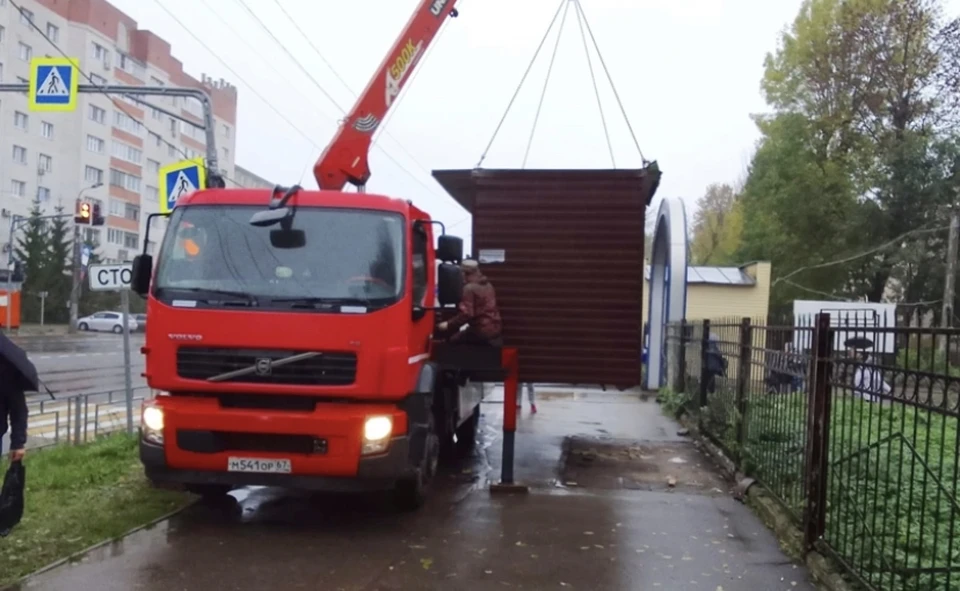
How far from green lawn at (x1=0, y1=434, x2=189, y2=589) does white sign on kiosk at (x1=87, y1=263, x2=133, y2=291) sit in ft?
5.86

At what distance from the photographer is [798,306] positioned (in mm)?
21422

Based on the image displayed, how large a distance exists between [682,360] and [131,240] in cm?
6317

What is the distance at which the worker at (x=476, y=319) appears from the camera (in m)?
9.41

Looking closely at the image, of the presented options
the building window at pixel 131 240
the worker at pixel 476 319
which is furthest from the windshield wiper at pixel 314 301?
the building window at pixel 131 240

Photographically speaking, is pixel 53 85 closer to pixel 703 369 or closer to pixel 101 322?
pixel 703 369

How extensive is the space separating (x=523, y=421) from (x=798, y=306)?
870 cm

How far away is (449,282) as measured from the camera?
819cm

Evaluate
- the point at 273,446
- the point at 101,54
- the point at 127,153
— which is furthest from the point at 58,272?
the point at 273,446

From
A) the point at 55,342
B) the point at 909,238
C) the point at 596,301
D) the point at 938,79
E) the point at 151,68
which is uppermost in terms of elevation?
the point at 151,68

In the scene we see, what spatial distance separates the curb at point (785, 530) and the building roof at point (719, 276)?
2181 centimetres

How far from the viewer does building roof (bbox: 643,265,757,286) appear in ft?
107

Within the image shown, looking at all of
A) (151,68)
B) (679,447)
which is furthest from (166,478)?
(151,68)

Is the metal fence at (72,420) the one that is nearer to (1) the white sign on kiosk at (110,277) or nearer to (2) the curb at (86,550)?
(1) the white sign on kiosk at (110,277)

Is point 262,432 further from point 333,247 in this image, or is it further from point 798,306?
point 798,306
